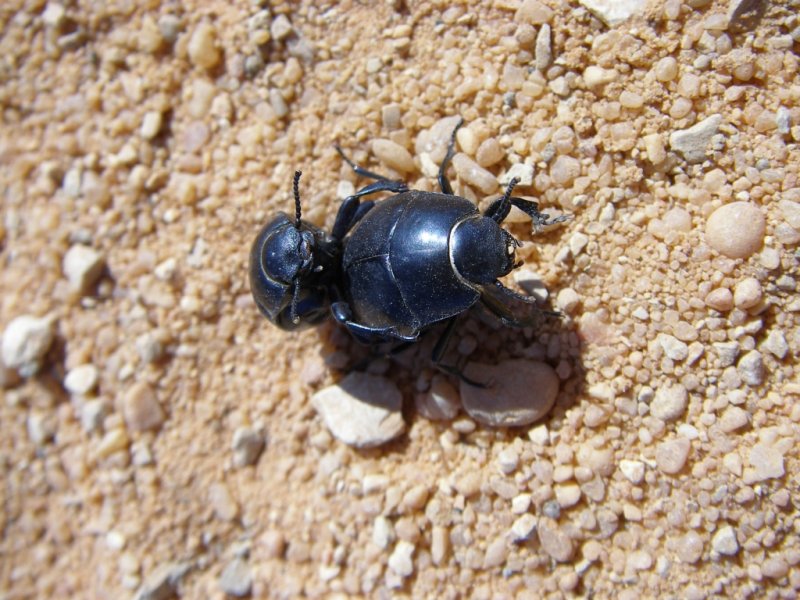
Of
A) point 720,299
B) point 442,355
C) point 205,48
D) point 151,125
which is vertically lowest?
point 442,355

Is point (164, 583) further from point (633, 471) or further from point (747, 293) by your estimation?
point (747, 293)

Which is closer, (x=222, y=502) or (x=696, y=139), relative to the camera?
(x=696, y=139)

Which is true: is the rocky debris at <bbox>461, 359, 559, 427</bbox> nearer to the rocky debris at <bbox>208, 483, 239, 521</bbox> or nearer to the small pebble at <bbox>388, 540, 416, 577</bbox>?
the small pebble at <bbox>388, 540, 416, 577</bbox>

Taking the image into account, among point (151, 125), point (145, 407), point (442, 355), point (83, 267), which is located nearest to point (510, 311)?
point (442, 355)

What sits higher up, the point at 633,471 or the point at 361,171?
the point at 361,171

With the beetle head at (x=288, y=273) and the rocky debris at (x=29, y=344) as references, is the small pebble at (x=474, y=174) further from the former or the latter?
the rocky debris at (x=29, y=344)

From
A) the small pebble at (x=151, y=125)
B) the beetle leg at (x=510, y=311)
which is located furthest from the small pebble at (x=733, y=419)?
the small pebble at (x=151, y=125)
